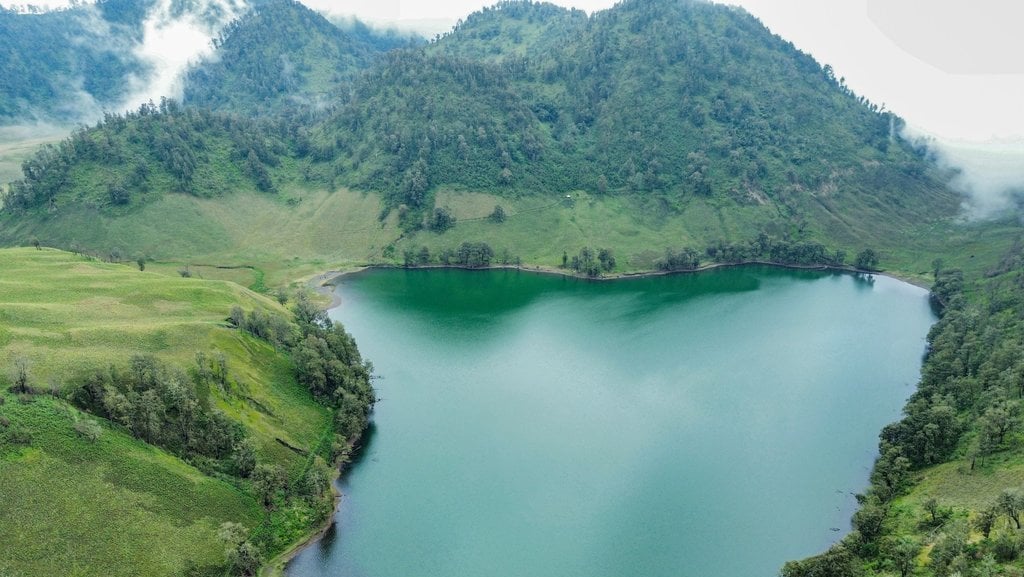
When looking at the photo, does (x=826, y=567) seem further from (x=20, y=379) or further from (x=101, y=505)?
(x=20, y=379)

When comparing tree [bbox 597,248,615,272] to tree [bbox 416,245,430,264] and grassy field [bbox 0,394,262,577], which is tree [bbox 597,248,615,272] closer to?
tree [bbox 416,245,430,264]

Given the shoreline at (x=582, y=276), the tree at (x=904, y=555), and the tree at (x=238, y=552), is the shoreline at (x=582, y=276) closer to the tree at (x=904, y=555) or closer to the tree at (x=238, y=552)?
the tree at (x=238, y=552)

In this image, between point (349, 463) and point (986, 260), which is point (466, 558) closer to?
point (349, 463)

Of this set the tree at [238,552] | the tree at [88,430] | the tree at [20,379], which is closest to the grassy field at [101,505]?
the tree at [88,430]

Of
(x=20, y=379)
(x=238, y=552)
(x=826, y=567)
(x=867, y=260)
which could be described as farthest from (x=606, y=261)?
(x=20, y=379)

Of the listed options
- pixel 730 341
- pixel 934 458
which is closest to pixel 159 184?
pixel 730 341

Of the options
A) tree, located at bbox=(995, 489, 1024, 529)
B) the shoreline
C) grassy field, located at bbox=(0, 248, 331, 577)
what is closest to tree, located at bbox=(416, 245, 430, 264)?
the shoreline
